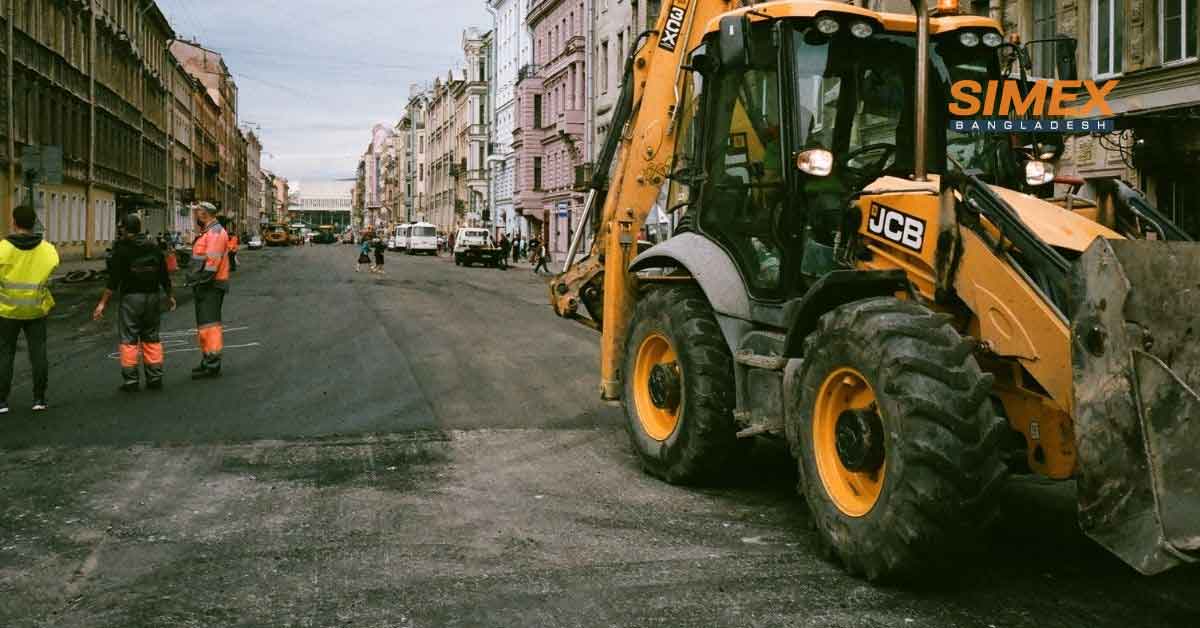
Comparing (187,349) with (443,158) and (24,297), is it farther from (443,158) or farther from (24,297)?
(443,158)

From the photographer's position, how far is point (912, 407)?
14.7 ft

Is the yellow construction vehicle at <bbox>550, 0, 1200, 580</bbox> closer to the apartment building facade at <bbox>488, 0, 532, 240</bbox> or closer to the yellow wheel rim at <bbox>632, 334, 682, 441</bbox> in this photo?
the yellow wheel rim at <bbox>632, 334, 682, 441</bbox>

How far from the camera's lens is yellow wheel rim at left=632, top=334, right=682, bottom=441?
7.14 meters

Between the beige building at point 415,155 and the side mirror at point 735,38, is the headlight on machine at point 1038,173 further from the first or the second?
the beige building at point 415,155

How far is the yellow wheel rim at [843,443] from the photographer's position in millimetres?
5000

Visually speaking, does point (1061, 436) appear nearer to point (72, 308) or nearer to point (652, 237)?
point (652, 237)

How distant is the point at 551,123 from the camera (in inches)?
2638

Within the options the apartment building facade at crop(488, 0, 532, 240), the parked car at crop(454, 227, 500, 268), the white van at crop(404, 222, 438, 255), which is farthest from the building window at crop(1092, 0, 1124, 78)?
the white van at crop(404, 222, 438, 255)

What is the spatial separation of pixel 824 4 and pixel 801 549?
290 centimetres

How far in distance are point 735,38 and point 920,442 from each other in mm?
2432

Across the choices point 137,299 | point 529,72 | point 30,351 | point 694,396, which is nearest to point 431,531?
point 694,396

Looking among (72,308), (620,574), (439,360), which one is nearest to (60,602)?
(620,574)

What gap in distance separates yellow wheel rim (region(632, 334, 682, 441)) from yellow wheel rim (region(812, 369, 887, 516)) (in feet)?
5.75

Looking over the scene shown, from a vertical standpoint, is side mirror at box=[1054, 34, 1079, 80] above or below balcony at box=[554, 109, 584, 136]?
below
